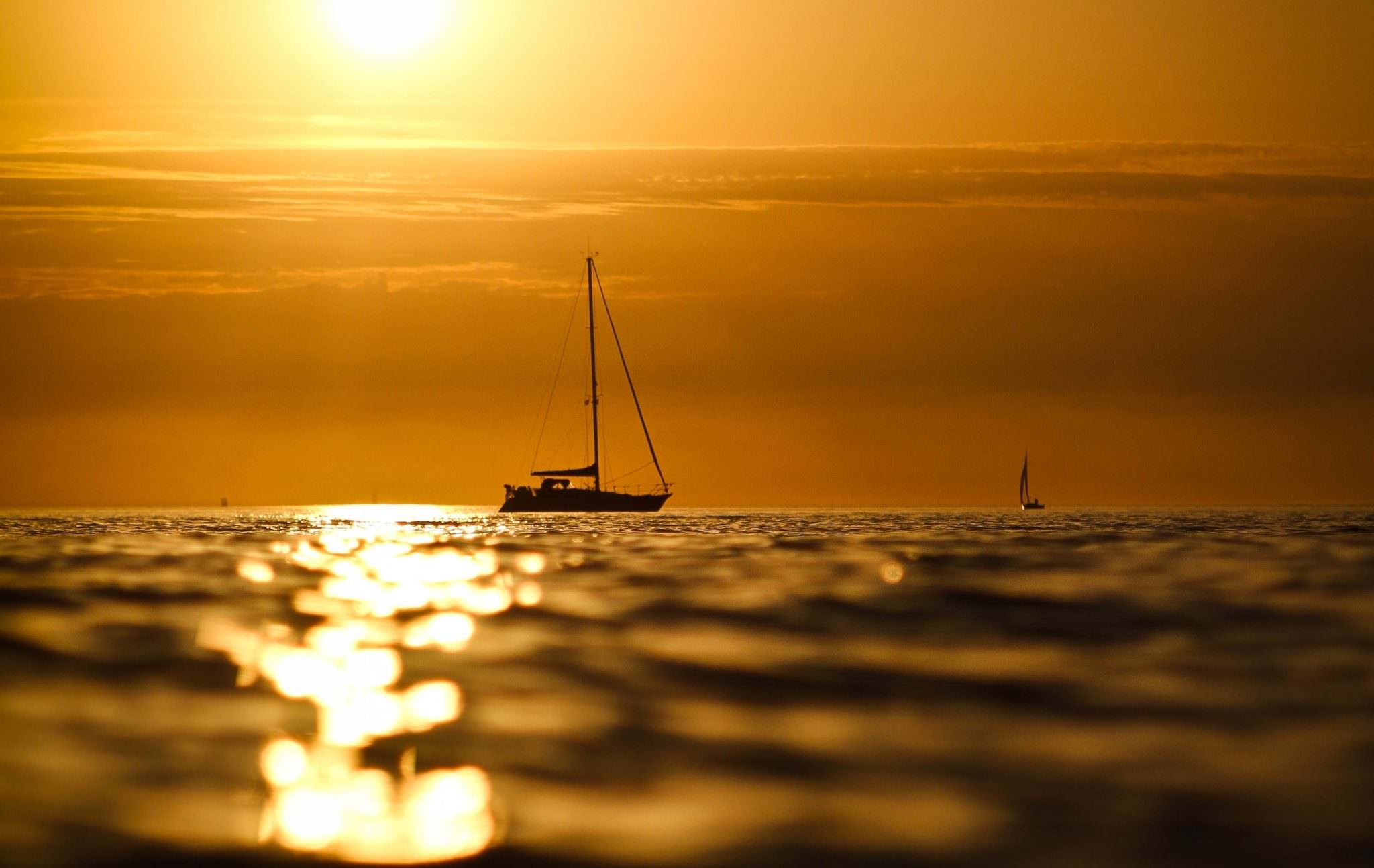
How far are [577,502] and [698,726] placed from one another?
466ft

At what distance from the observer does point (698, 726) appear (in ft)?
34.8

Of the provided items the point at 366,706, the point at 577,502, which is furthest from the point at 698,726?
the point at 577,502

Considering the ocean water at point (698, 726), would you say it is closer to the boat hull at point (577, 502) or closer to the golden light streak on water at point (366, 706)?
the golden light streak on water at point (366, 706)

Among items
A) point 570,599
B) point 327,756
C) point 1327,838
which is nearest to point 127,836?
point 327,756

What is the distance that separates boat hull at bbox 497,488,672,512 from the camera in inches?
5989

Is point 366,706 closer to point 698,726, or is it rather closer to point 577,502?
point 698,726

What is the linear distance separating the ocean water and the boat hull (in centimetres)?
13013

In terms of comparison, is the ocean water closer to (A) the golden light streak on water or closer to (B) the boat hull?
(A) the golden light streak on water

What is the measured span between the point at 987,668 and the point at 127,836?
752 cm

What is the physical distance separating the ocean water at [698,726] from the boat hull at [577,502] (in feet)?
427

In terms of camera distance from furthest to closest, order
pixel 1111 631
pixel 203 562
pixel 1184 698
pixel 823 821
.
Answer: pixel 203 562
pixel 1111 631
pixel 1184 698
pixel 823 821

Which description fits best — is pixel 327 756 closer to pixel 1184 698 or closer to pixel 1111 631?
pixel 1184 698

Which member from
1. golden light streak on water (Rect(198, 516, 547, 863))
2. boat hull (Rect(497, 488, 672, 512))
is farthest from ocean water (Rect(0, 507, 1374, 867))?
boat hull (Rect(497, 488, 672, 512))

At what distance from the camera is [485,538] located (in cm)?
5316
